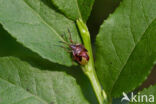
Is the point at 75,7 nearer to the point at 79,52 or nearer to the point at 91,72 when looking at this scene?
the point at 79,52

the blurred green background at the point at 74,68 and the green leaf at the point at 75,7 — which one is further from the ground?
the green leaf at the point at 75,7

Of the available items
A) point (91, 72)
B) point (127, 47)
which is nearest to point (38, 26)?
point (91, 72)

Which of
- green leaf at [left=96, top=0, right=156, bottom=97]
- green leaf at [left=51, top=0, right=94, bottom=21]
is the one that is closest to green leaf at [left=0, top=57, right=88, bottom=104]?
green leaf at [left=96, top=0, right=156, bottom=97]

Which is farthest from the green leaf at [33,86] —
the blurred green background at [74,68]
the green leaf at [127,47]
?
the green leaf at [127,47]

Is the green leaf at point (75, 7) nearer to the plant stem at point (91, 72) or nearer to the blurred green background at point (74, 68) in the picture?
the plant stem at point (91, 72)

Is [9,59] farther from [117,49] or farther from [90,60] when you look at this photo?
[117,49]

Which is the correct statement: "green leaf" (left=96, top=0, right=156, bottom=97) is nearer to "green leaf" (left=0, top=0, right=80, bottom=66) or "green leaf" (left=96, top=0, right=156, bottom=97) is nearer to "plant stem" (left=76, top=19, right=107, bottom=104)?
"plant stem" (left=76, top=19, right=107, bottom=104)

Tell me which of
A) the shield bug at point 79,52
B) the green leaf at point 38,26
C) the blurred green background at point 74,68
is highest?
the green leaf at point 38,26
